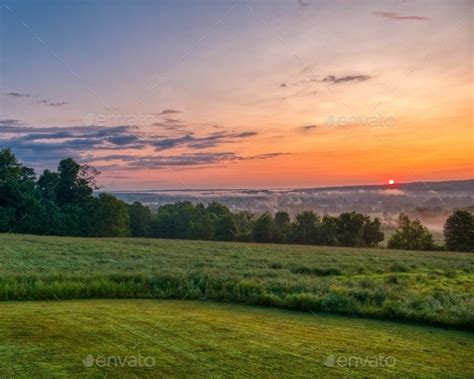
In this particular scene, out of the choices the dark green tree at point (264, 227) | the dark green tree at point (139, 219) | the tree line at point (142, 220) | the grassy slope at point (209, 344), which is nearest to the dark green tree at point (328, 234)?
the tree line at point (142, 220)

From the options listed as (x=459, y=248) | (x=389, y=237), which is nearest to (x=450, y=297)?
(x=459, y=248)

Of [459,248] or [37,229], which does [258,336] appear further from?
[37,229]

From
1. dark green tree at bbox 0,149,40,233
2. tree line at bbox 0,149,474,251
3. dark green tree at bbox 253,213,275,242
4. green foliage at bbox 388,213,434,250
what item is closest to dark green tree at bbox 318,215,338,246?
tree line at bbox 0,149,474,251

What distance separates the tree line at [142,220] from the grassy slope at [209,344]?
1208 inches

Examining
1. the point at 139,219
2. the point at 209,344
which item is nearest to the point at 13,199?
the point at 139,219

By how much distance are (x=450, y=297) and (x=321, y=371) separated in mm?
8462

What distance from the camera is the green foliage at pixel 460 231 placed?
2659 cm

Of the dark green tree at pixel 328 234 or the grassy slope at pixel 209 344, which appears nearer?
the grassy slope at pixel 209 344

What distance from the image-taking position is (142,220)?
59.2m

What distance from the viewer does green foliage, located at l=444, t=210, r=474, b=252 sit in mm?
26594

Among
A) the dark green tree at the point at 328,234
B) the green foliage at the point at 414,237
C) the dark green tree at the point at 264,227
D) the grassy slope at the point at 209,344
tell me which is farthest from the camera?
the dark green tree at the point at 264,227

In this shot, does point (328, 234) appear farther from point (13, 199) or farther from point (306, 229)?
point (13, 199)

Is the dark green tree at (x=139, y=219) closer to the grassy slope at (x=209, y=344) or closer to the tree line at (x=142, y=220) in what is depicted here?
the tree line at (x=142, y=220)

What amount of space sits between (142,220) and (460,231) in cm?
3845
